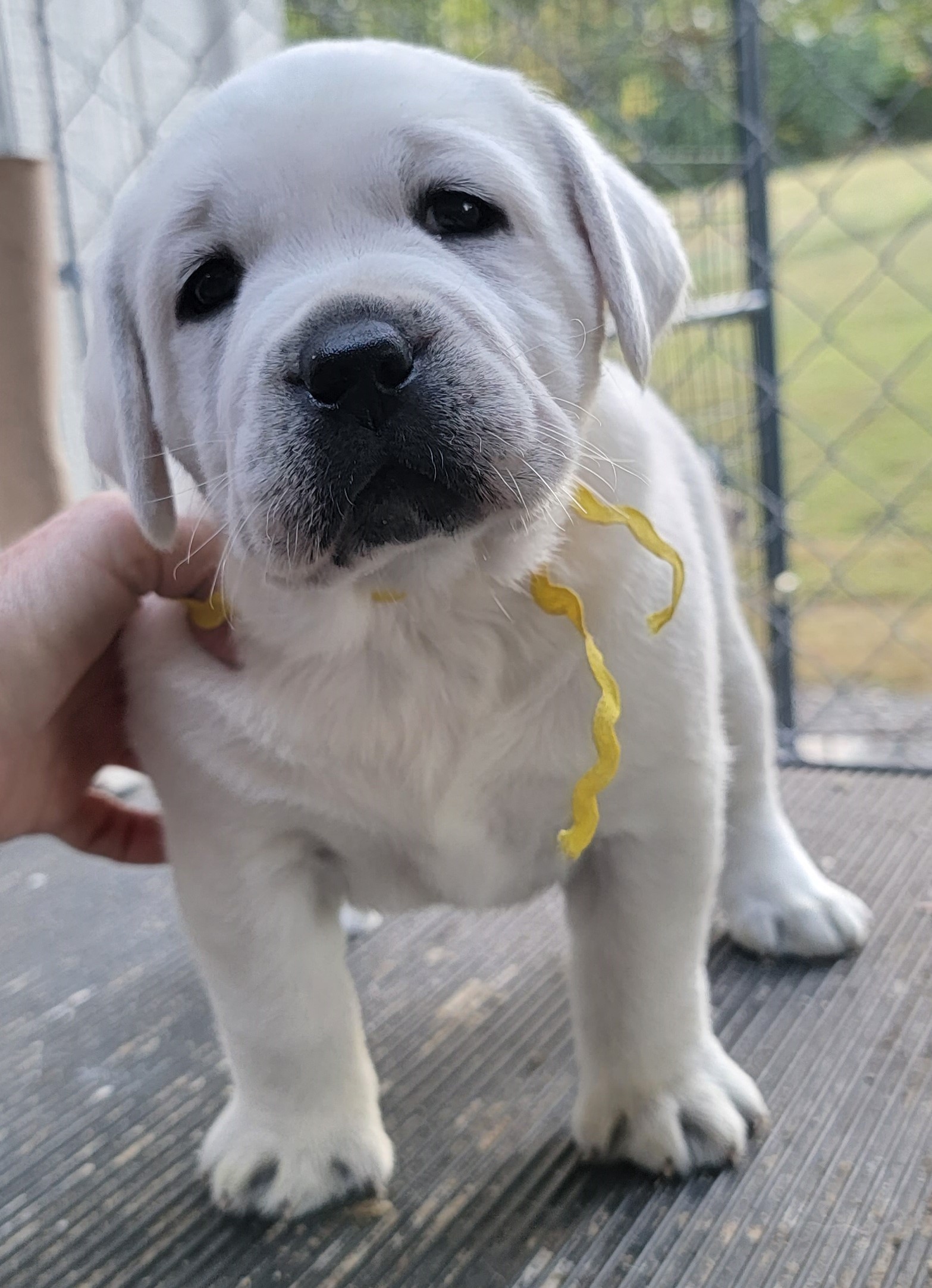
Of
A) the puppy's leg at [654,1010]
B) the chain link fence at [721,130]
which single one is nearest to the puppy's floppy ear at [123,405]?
the puppy's leg at [654,1010]

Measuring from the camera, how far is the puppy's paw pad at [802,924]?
4.90ft

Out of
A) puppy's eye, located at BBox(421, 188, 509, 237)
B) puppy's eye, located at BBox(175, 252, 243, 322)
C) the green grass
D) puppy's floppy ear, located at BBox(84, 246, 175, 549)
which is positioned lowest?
the green grass

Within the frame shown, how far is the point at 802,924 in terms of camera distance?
1.50 metres

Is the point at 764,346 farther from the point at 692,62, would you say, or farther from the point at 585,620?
the point at 585,620

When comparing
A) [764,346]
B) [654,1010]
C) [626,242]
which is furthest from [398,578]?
[764,346]

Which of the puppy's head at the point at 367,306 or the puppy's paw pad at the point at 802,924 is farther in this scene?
the puppy's paw pad at the point at 802,924

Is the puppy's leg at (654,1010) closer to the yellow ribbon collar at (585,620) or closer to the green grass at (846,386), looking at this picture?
the yellow ribbon collar at (585,620)

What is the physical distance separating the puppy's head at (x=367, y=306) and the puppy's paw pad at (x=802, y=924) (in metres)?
0.71

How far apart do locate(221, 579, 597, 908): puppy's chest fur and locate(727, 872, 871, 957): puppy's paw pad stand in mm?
538

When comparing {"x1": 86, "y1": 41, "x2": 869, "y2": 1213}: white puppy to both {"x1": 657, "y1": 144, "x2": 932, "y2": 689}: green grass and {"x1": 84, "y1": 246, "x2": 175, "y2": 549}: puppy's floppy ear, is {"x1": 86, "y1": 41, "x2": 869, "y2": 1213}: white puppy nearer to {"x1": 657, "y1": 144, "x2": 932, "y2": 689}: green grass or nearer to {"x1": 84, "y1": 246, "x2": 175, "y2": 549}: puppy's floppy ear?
{"x1": 84, "y1": 246, "x2": 175, "y2": 549}: puppy's floppy ear

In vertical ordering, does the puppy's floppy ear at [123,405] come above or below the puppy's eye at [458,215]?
A: below

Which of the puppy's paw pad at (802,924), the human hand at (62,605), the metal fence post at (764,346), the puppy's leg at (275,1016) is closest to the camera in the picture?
the puppy's leg at (275,1016)

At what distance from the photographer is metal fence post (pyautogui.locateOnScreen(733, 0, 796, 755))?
2670 millimetres

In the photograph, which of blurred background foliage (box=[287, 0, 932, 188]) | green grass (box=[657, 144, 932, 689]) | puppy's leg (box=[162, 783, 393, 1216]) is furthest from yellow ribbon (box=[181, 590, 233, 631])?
blurred background foliage (box=[287, 0, 932, 188])
